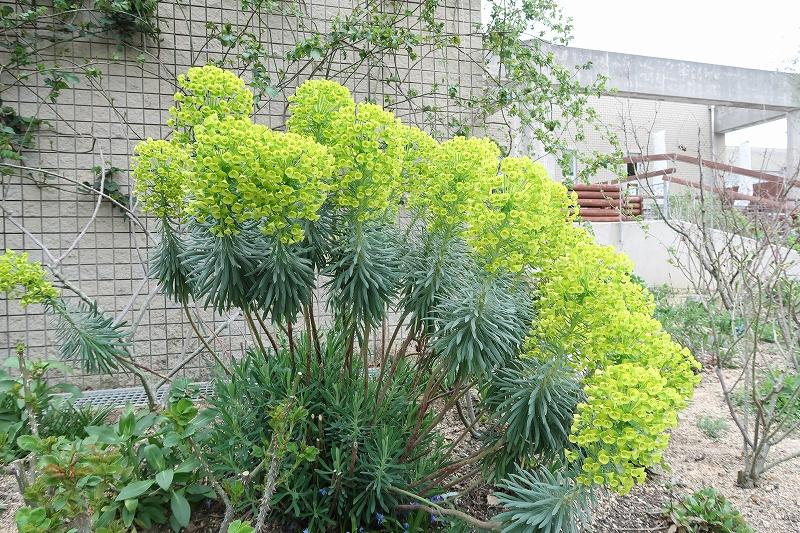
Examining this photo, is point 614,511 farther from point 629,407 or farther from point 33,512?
point 33,512

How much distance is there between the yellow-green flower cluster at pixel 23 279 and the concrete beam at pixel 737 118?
36.7 feet

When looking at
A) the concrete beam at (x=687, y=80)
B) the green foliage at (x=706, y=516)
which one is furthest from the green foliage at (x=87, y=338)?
the concrete beam at (x=687, y=80)

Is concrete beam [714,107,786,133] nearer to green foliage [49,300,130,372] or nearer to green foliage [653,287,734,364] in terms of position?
green foliage [653,287,734,364]

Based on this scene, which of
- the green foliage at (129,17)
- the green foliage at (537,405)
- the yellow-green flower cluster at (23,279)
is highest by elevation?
the green foliage at (129,17)

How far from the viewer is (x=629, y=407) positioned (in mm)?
1110

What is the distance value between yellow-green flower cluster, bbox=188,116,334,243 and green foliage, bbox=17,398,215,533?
0.61 meters

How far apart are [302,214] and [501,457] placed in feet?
3.03

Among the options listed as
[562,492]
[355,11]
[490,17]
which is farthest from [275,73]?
[562,492]

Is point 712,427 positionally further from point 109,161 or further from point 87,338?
point 109,161

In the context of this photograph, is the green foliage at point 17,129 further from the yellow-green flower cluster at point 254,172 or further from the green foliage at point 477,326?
the green foliage at point 477,326

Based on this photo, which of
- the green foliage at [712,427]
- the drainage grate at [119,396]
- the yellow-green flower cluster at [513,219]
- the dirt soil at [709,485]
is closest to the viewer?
the yellow-green flower cluster at [513,219]

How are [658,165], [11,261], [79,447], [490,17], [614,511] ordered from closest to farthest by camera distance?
1. [79,447]
2. [11,261]
3. [614,511]
4. [490,17]
5. [658,165]

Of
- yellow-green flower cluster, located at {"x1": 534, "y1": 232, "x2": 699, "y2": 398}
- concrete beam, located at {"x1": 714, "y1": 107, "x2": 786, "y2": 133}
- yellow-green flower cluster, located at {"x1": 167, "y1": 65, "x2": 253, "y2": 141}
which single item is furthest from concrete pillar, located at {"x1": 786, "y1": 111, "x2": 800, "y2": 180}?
yellow-green flower cluster, located at {"x1": 167, "y1": 65, "x2": 253, "y2": 141}

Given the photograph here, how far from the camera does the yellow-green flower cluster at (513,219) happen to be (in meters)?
1.32
